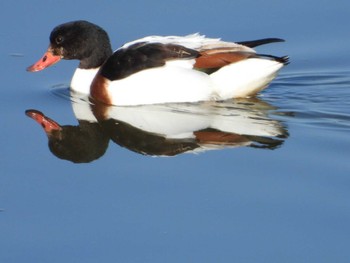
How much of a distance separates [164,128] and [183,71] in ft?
2.76

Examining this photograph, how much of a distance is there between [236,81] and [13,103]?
7.73 feet

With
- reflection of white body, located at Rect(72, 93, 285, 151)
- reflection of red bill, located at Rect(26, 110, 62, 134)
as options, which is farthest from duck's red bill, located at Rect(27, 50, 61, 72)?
reflection of red bill, located at Rect(26, 110, 62, 134)

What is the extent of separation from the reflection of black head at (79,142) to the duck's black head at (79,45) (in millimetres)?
1138

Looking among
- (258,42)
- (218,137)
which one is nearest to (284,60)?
(258,42)

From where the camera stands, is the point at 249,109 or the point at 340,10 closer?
the point at 249,109

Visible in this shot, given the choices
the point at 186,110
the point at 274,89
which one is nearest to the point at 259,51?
the point at 274,89

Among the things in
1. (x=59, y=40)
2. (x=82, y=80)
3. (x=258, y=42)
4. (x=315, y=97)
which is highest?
(x=59, y=40)

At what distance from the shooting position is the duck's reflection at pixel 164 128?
36.5ft

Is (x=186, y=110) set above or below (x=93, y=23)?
below

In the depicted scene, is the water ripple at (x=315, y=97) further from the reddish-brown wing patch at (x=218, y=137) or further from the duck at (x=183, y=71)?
the reddish-brown wing patch at (x=218, y=137)

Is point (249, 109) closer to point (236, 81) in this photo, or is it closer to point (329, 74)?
point (236, 81)

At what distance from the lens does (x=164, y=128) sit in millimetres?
11586

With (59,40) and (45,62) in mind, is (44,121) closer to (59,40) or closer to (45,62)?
(45,62)

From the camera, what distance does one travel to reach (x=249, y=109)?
39.8 feet
